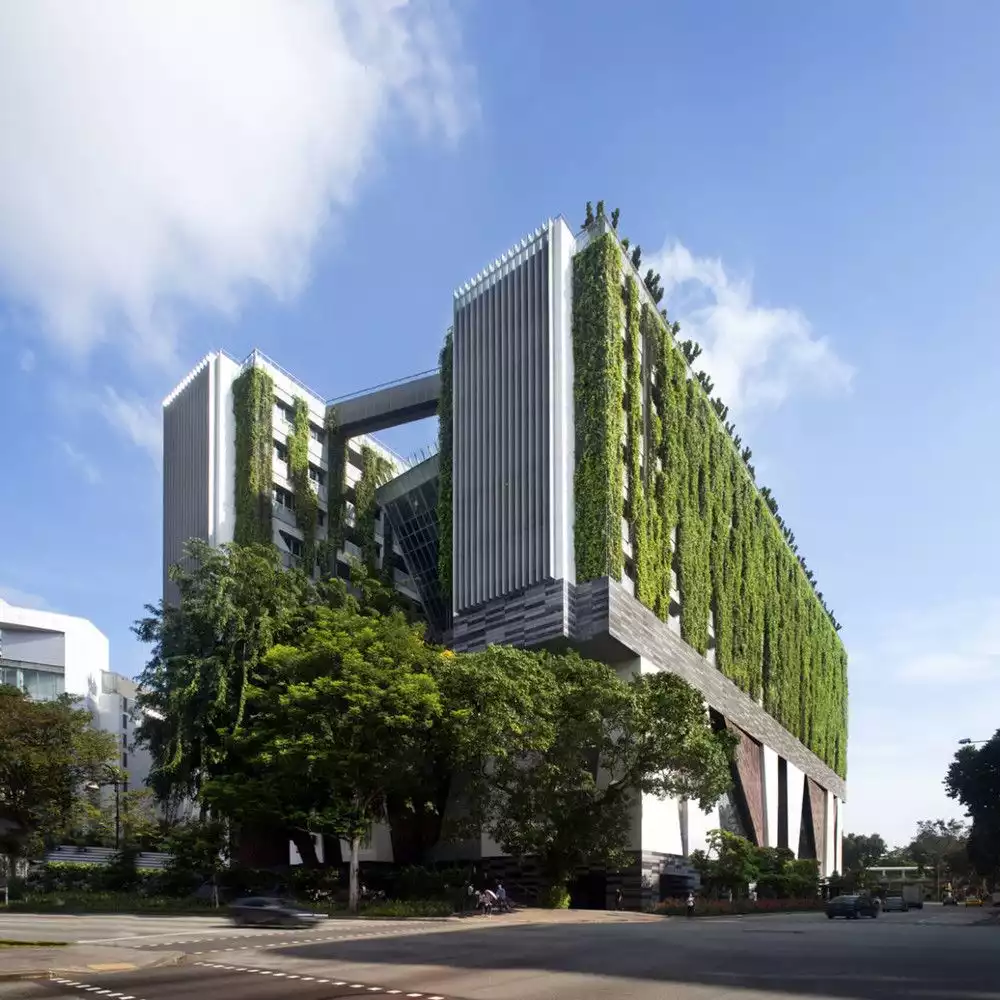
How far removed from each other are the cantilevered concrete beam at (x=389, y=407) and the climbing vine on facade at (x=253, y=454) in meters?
6.73

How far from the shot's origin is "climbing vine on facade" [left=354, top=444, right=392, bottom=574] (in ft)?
254

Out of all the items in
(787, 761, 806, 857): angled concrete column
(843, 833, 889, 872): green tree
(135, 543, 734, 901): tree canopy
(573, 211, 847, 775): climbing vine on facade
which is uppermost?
(573, 211, 847, 775): climbing vine on facade

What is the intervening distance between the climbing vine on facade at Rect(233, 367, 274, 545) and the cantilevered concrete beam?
22.1ft

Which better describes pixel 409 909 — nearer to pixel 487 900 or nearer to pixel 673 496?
pixel 487 900

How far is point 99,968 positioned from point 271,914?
51.0 ft

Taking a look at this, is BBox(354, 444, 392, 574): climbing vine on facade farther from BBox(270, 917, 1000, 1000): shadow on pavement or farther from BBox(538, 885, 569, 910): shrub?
BBox(270, 917, 1000, 1000): shadow on pavement

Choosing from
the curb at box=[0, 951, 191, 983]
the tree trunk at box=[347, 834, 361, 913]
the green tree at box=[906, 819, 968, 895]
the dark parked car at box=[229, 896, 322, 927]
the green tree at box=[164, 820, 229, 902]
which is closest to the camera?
the curb at box=[0, 951, 191, 983]

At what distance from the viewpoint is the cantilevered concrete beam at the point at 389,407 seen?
73875 mm

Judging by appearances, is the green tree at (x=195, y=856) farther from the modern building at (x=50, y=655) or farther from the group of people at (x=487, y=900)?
the modern building at (x=50, y=655)

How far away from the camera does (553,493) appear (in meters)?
58.5

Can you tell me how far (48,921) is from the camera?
41250mm

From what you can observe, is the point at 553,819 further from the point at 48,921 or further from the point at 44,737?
the point at 44,737

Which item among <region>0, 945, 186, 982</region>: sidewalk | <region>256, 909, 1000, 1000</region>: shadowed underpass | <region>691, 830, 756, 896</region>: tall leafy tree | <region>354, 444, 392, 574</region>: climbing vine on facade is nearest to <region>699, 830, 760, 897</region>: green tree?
<region>691, 830, 756, 896</region>: tall leafy tree

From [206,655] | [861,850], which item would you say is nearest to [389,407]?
[206,655]
